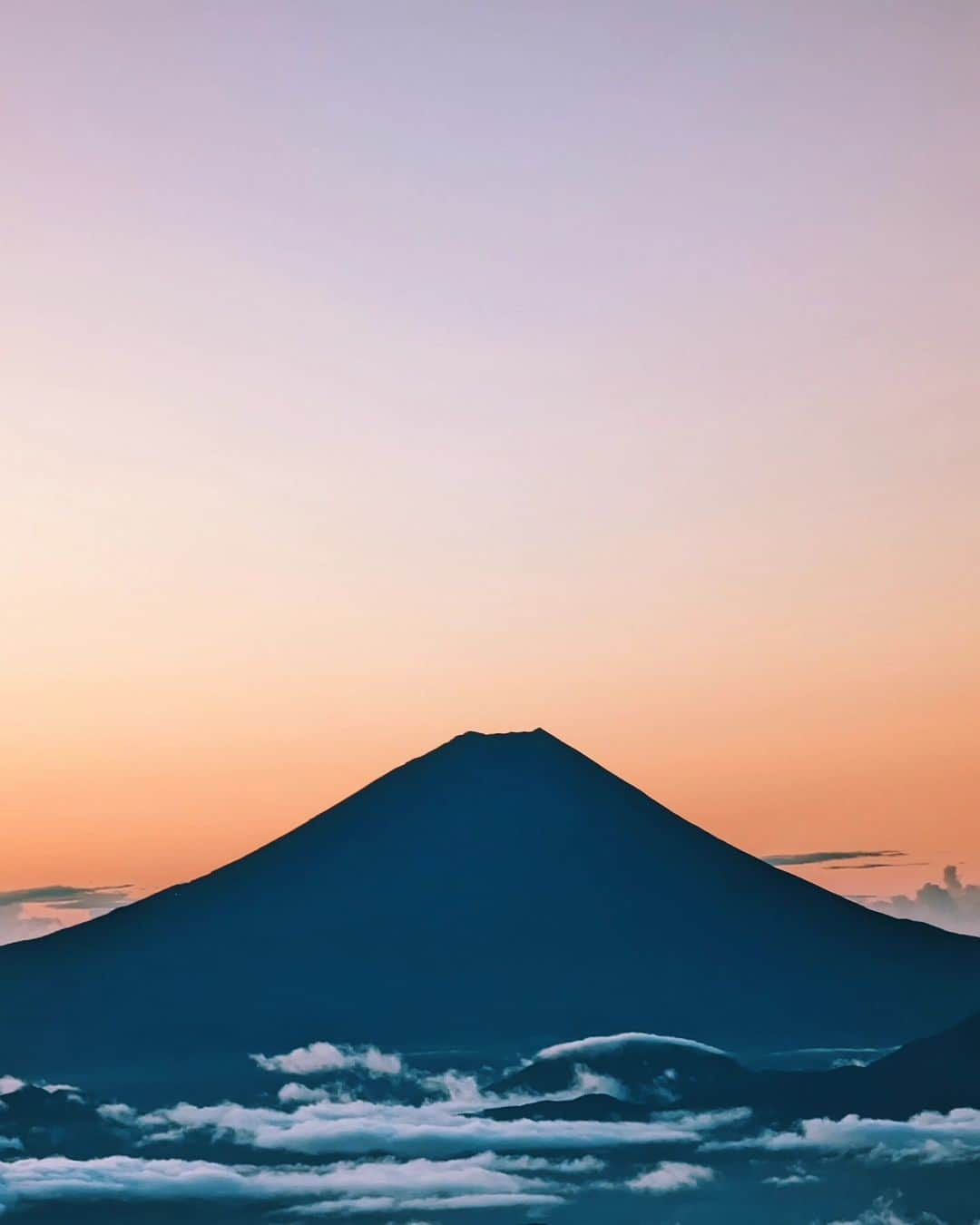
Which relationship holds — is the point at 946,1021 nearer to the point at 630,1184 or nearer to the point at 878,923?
the point at 878,923

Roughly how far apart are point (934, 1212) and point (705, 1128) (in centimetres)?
2214

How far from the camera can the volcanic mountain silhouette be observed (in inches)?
6535

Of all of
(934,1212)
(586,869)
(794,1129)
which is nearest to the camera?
(934,1212)

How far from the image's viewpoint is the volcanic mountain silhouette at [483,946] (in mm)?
166000

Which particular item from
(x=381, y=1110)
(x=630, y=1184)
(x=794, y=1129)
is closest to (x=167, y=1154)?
(x=381, y=1110)

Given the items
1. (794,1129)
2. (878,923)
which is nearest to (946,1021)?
(878,923)

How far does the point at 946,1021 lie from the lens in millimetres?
174125

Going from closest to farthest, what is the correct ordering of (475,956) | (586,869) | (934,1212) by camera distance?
1. (934,1212)
2. (475,956)
3. (586,869)

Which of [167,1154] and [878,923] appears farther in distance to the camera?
[878,923]

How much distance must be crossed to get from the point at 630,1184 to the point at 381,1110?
27.4 m

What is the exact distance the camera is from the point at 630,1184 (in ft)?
461

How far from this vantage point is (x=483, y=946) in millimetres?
173875

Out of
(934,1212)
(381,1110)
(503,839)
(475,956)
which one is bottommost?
(934,1212)

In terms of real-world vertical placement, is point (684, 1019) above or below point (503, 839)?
below
